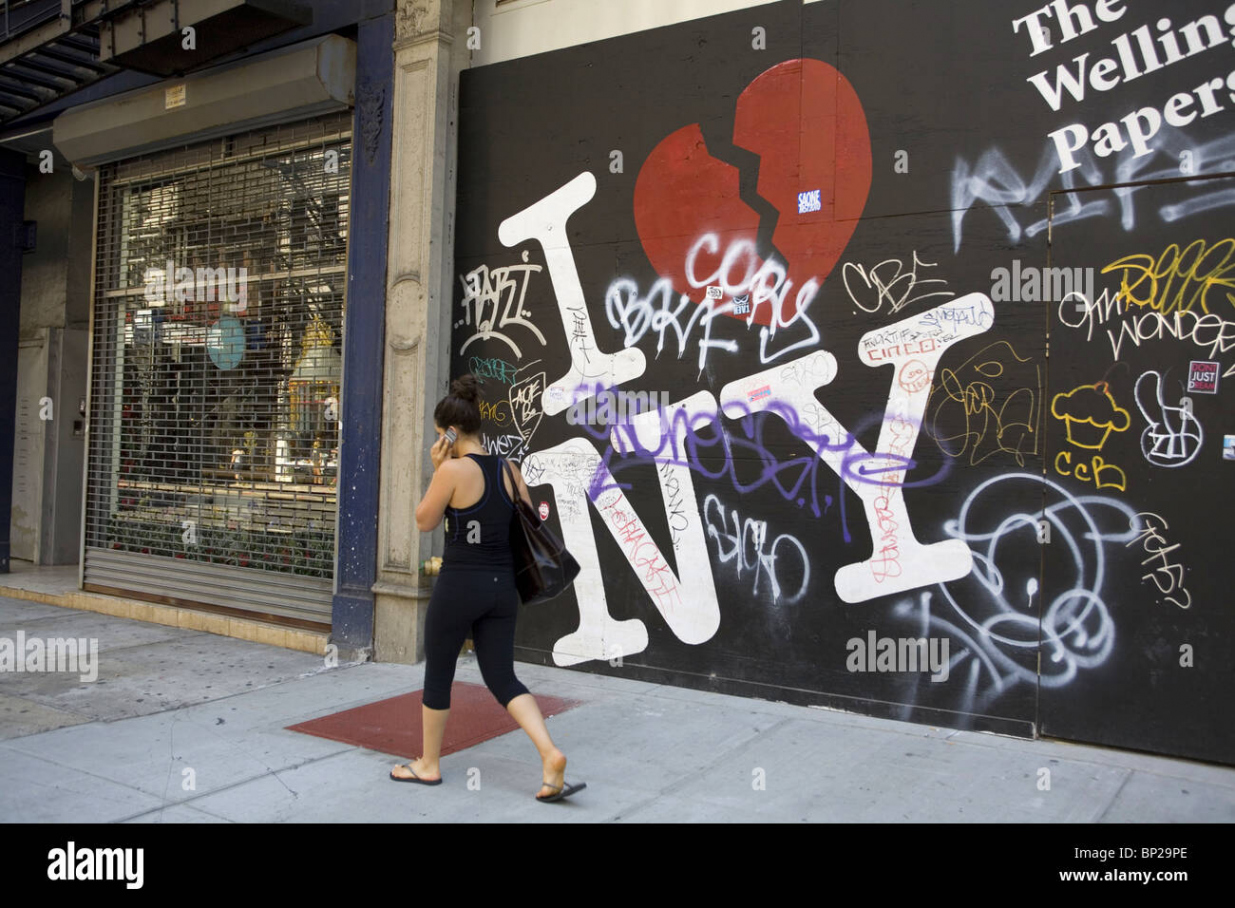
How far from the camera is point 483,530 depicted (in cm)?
457

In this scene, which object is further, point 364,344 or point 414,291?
point 364,344

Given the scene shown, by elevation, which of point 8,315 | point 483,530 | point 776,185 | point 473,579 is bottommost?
point 473,579

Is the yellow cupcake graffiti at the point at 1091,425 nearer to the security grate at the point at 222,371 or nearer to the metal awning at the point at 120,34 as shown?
the security grate at the point at 222,371

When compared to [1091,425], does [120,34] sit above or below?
above

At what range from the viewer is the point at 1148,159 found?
511 cm

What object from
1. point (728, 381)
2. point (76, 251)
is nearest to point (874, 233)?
point (728, 381)

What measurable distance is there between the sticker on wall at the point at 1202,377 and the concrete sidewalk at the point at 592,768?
183 cm

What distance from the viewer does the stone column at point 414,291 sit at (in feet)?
24.4

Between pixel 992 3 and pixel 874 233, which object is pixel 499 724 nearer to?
pixel 874 233

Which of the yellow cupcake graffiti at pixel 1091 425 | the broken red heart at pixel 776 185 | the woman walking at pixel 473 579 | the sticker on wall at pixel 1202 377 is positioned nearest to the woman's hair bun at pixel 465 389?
the woman walking at pixel 473 579

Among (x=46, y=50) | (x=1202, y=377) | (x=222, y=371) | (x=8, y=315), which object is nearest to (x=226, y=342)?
(x=222, y=371)

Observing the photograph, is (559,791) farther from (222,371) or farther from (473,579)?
(222,371)

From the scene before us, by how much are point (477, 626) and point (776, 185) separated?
133 inches

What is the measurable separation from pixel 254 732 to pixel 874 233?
15.0 feet
